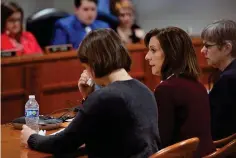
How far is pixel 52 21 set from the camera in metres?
6.34

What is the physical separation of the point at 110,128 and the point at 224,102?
3.28 feet

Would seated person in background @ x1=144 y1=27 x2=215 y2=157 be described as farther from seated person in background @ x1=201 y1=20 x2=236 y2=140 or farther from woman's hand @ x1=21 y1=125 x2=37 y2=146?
woman's hand @ x1=21 y1=125 x2=37 y2=146

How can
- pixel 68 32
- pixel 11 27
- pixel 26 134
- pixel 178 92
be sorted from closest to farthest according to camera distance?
pixel 26 134
pixel 178 92
pixel 11 27
pixel 68 32

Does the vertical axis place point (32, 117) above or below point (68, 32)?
above

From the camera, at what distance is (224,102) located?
303 centimetres

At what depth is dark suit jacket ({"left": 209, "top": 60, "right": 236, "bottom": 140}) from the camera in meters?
3.02

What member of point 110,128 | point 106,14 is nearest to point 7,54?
point 106,14

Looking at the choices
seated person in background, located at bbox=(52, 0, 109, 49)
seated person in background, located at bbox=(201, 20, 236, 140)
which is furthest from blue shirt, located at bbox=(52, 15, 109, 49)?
seated person in background, located at bbox=(201, 20, 236, 140)

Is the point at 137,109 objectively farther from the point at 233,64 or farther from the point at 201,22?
the point at 201,22

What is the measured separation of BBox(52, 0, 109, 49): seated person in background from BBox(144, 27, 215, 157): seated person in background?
3.11 metres

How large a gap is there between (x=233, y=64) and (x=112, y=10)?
362 cm

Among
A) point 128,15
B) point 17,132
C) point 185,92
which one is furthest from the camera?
point 128,15

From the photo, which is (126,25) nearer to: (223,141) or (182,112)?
(223,141)

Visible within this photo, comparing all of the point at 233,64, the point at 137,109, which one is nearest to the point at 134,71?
the point at 233,64
